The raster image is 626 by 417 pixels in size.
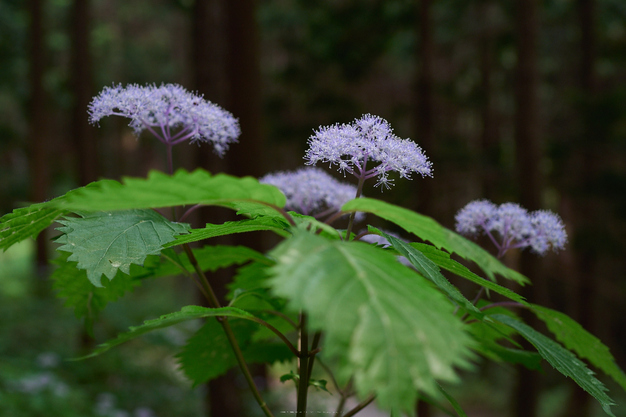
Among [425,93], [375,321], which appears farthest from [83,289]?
[425,93]

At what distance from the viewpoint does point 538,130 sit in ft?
22.0

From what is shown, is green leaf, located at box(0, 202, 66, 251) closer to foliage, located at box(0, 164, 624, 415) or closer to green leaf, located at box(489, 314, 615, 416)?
foliage, located at box(0, 164, 624, 415)

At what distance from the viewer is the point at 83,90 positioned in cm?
966

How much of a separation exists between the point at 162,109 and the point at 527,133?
21.1 ft

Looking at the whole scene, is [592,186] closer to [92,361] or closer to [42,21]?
[92,361]

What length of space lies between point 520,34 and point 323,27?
5.46 meters

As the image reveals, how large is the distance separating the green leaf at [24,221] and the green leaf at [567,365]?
Answer: 1196 mm

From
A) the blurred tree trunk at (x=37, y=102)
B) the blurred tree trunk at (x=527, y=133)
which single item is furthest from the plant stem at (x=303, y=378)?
the blurred tree trunk at (x=37, y=102)

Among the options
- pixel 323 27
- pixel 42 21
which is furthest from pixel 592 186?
pixel 42 21

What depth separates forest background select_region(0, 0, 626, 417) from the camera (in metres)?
6.13

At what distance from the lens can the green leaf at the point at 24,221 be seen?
42.4 inches

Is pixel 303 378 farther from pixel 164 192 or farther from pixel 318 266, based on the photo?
pixel 164 192

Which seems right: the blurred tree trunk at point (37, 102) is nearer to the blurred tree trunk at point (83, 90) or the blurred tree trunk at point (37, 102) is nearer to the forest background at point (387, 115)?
the forest background at point (387, 115)

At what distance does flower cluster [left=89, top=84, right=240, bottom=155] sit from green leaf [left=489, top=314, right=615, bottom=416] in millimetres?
1097
